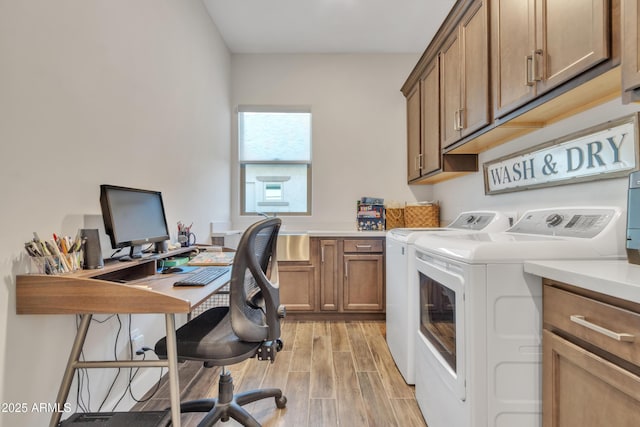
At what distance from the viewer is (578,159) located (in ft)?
4.58

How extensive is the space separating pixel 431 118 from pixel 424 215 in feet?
3.24

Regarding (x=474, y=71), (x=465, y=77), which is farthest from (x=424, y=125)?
(x=474, y=71)

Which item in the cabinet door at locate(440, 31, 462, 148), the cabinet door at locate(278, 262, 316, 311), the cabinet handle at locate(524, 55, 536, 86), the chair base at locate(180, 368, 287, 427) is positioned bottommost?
the chair base at locate(180, 368, 287, 427)

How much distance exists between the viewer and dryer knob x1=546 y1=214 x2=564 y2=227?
1432 millimetres

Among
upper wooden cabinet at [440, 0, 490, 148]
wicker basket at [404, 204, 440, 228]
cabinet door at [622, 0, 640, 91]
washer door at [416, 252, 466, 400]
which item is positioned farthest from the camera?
wicker basket at [404, 204, 440, 228]

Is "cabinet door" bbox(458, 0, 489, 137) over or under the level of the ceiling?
under

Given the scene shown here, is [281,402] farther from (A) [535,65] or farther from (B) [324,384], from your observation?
(A) [535,65]

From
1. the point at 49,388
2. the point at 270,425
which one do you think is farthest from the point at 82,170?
the point at 270,425

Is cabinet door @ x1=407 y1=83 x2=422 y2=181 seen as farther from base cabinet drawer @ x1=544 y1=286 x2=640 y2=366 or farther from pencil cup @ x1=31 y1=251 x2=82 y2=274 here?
pencil cup @ x1=31 y1=251 x2=82 y2=274

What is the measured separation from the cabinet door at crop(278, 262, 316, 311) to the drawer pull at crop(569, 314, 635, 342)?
90.8 inches

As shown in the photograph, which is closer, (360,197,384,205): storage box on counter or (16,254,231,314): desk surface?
(16,254,231,314): desk surface

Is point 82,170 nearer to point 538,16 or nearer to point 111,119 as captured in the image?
point 111,119

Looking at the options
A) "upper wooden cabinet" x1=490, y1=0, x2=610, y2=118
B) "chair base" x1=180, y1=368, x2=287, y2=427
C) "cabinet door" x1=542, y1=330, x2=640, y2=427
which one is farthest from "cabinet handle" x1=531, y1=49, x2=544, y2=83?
"chair base" x1=180, y1=368, x2=287, y2=427

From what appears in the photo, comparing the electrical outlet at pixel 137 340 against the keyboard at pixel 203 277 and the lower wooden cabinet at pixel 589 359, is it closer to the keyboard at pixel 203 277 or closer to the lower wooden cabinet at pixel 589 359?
the keyboard at pixel 203 277
